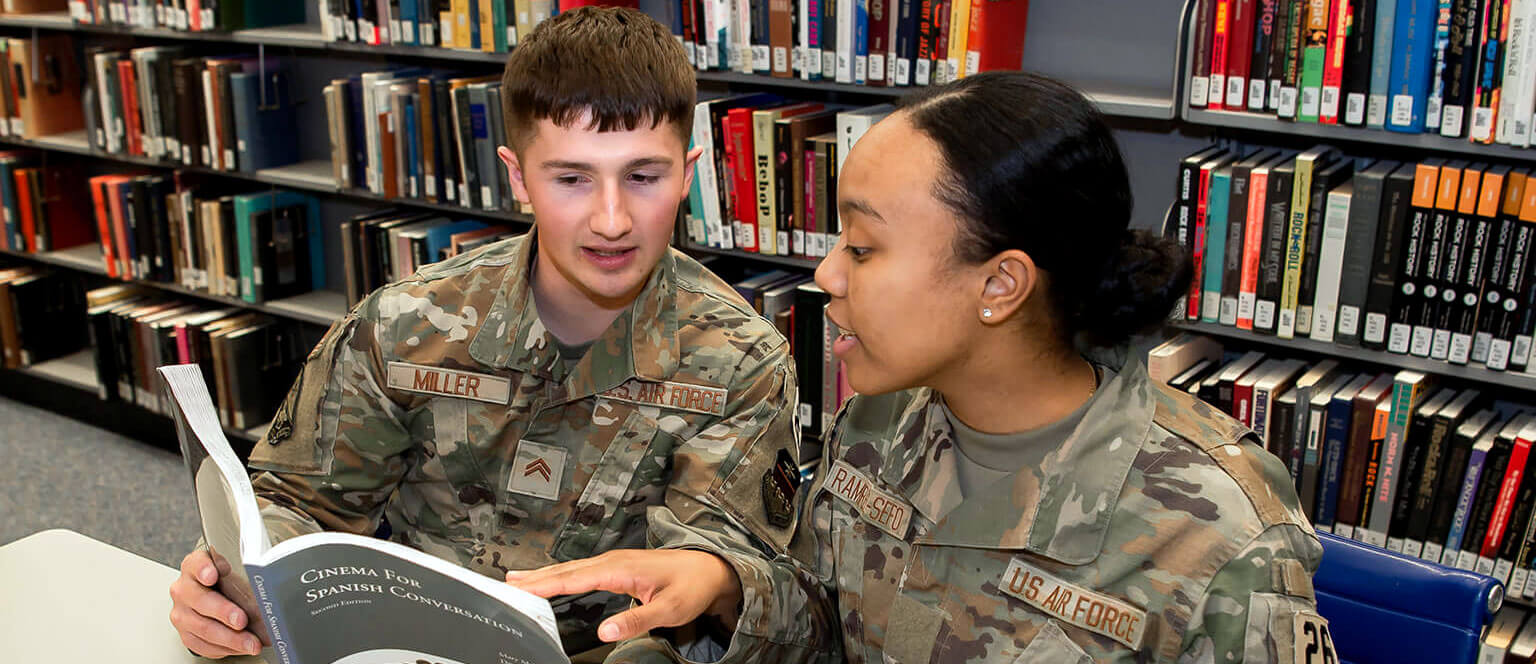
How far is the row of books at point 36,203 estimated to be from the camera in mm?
3807

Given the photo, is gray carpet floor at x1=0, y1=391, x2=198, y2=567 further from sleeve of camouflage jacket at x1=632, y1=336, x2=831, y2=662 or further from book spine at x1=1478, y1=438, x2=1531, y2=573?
book spine at x1=1478, y1=438, x2=1531, y2=573

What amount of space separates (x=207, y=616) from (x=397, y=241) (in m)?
2.04

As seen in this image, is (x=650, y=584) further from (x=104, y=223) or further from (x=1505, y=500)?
(x=104, y=223)

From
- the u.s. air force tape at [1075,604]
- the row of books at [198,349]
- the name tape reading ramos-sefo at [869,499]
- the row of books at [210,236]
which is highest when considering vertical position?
the name tape reading ramos-sefo at [869,499]

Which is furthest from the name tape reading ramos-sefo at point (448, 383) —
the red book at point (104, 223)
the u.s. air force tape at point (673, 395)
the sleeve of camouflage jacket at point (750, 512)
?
the red book at point (104, 223)

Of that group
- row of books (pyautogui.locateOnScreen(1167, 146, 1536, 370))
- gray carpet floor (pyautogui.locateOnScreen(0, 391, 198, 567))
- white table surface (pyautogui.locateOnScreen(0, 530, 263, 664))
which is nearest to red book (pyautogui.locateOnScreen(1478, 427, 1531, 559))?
row of books (pyautogui.locateOnScreen(1167, 146, 1536, 370))

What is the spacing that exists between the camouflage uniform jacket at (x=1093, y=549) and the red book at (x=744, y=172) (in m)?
1.35

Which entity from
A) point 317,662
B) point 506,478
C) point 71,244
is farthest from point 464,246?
point 317,662

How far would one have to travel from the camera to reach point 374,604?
Result: 907 mm

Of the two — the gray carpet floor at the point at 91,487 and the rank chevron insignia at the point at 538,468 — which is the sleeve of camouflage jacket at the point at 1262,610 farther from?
the gray carpet floor at the point at 91,487

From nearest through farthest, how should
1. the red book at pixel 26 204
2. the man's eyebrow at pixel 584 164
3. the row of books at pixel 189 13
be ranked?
the man's eyebrow at pixel 584 164 < the row of books at pixel 189 13 < the red book at pixel 26 204

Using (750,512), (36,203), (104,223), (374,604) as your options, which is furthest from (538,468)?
(36,203)

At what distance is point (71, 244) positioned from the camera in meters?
3.94

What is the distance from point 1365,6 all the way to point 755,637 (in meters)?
1.43
